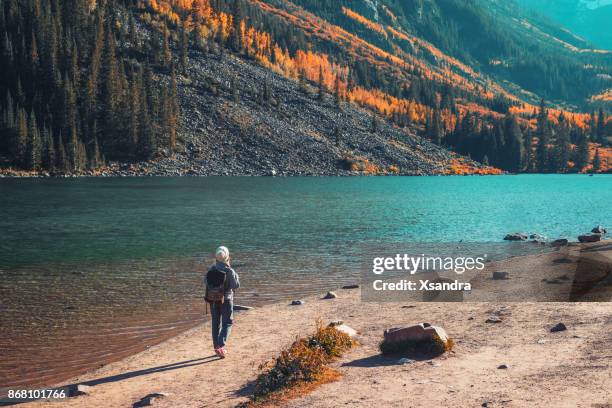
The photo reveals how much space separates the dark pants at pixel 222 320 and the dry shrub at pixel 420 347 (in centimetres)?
480

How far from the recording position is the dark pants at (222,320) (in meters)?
16.7

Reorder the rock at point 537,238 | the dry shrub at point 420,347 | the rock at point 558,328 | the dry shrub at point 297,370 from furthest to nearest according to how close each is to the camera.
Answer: the rock at point 537,238 → the rock at point 558,328 → the dry shrub at point 420,347 → the dry shrub at point 297,370

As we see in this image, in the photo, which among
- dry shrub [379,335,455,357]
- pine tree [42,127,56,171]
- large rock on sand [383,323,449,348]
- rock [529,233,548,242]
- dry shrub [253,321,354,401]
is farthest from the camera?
pine tree [42,127,56,171]

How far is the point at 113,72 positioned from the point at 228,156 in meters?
49.2

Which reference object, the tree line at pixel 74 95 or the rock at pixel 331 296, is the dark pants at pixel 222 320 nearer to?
the rock at pixel 331 296

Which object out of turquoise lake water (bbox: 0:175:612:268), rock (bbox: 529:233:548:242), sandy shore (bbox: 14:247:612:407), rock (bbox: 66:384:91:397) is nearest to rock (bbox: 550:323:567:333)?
sandy shore (bbox: 14:247:612:407)

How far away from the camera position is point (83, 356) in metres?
17.4

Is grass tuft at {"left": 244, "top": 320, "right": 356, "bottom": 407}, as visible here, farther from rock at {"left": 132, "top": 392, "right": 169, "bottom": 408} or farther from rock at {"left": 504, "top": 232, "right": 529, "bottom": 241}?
rock at {"left": 504, "top": 232, "right": 529, "bottom": 241}

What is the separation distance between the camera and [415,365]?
1421cm

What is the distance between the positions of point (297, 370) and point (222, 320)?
4.10 meters

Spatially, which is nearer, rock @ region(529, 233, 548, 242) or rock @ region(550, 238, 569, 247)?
rock @ region(550, 238, 569, 247)

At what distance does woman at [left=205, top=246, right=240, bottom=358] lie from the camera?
16453 mm

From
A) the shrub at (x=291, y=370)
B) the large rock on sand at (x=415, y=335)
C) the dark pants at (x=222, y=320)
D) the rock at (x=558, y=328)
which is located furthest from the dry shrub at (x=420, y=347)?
the dark pants at (x=222, y=320)

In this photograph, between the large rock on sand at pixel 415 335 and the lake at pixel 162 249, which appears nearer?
the large rock on sand at pixel 415 335
